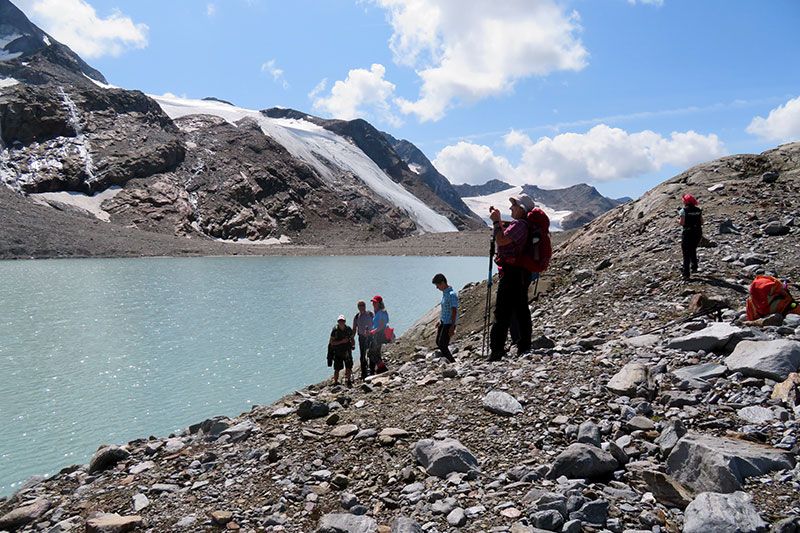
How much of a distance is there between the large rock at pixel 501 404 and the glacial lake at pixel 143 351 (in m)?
7.88

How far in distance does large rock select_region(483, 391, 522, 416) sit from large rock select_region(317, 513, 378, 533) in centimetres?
211

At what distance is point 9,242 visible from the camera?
62312 mm

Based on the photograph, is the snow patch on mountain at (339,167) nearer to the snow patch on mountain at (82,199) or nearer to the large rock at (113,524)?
the snow patch on mountain at (82,199)

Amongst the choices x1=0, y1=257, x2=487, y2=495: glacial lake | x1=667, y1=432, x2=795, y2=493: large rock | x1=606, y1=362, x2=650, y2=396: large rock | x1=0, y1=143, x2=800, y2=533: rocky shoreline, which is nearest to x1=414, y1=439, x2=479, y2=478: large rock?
x1=0, y1=143, x2=800, y2=533: rocky shoreline

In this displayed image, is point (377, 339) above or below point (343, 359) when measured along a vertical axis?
above

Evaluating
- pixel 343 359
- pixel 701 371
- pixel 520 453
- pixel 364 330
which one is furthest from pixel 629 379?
pixel 364 330

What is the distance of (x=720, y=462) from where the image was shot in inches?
159

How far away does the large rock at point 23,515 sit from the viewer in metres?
6.02

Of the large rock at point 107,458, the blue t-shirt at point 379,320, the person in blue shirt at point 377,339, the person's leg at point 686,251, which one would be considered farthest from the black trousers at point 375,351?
the person's leg at point 686,251

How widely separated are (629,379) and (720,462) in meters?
2.08

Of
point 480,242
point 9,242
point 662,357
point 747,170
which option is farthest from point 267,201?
point 662,357

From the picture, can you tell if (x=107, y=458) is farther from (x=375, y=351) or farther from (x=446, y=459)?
(x=375, y=351)

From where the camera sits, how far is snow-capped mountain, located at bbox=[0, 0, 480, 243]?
312 ft

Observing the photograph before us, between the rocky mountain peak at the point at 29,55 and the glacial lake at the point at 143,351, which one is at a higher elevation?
the rocky mountain peak at the point at 29,55
